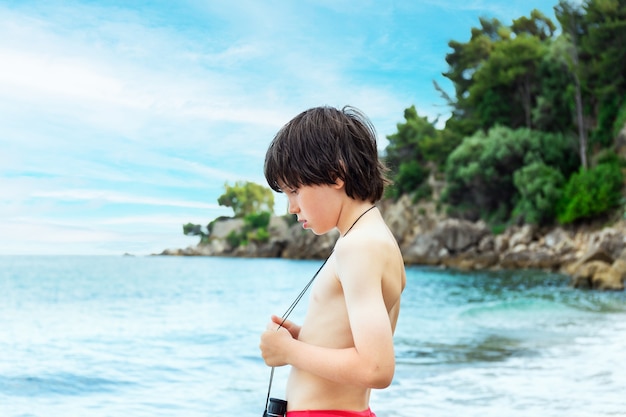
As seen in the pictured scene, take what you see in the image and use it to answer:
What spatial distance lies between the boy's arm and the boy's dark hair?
0.45 ft

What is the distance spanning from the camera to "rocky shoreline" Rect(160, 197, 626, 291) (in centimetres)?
1892

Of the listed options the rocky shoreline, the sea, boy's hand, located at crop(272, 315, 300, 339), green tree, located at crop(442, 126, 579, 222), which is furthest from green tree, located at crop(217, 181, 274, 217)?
boy's hand, located at crop(272, 315, 300, 339)

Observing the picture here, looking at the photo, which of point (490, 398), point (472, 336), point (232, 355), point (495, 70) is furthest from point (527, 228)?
point (490, 398)

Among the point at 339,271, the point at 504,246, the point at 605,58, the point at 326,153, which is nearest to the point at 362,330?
the point at 339,271

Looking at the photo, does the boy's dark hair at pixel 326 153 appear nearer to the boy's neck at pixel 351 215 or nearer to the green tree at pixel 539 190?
the boy's neck at pixel 351 215

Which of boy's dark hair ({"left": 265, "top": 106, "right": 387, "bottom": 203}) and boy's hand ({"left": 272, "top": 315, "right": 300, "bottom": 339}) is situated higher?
boy's dark hair ({"left": 265, "top": 106, "right": 387, "bottom": 203})

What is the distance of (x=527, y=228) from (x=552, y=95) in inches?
246

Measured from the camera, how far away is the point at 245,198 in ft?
259

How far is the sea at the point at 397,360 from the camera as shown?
18.5 ft

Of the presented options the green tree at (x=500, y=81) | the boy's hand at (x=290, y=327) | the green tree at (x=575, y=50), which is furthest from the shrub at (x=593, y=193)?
the boy's hand at (x=290, y=327)

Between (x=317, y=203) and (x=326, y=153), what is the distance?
101mm

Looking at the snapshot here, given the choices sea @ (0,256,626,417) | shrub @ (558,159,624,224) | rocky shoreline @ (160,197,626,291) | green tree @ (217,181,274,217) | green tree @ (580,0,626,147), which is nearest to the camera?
sea @ (0,256,626,417)

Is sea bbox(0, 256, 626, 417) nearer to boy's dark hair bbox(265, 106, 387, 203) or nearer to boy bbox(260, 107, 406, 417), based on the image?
boy bbox(260, 107, 406, 417)

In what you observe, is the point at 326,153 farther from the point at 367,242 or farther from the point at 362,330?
the point at 362,330
